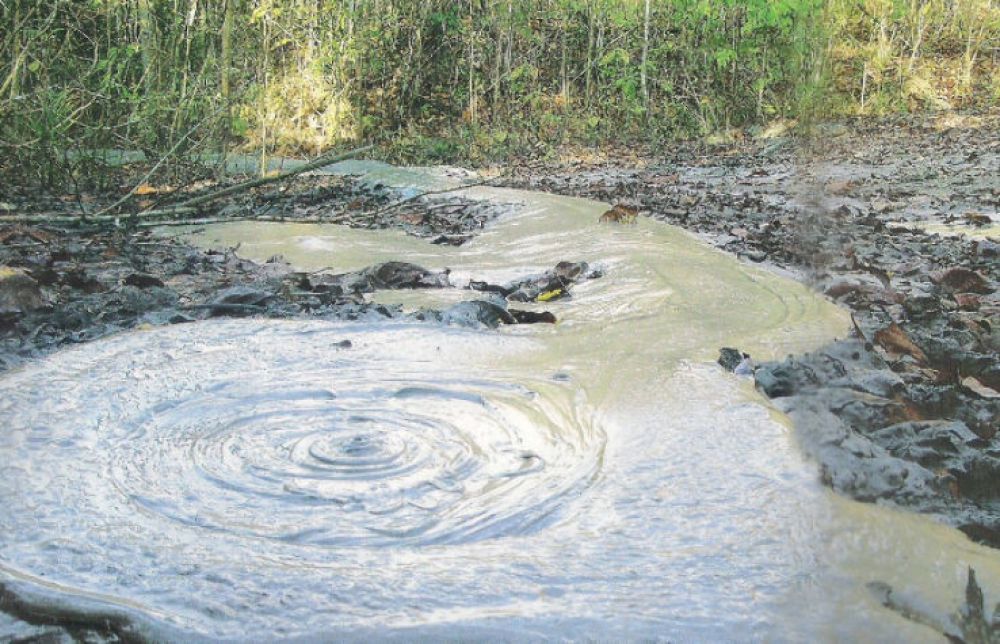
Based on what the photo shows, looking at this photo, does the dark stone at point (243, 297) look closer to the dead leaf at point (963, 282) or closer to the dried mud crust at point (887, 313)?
the dried mud crust at point (887, 313)

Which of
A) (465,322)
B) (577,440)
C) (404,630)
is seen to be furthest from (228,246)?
(404,630)

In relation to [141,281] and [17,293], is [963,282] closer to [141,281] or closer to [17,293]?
[141,281]

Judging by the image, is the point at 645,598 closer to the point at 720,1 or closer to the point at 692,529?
the point at 692,529

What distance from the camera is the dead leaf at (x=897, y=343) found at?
2770 millimetres

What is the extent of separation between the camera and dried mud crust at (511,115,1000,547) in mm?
1841

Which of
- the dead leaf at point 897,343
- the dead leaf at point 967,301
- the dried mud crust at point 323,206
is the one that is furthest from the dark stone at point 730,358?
the dried mud crust at point 323,206

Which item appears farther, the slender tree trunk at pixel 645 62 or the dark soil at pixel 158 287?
the slender tree trunk at pixel 645 62

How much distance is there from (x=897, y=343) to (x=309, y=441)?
1.70 m

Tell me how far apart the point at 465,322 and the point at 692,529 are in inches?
67.4

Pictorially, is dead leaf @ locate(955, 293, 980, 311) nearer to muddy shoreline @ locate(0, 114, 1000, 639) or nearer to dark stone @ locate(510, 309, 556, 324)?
muddy shoreline @ locate(0, 114, 1000, 639)

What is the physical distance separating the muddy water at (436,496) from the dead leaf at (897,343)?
28 centimetres

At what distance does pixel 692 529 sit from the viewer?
1753 mm

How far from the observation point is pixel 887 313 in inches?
139

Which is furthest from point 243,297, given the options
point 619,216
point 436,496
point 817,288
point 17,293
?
point 619,216
